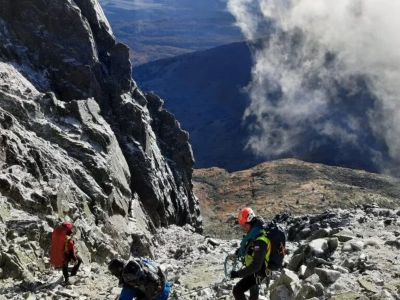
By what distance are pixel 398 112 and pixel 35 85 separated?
341ft

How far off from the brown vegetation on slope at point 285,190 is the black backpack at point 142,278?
52.5 meters

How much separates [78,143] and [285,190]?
5812 centimetres

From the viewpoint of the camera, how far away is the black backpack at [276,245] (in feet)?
30.3

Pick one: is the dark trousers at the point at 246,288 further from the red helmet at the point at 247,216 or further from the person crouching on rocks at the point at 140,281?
the person crouching on rocks at the point at 140,281

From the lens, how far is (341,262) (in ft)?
43.5

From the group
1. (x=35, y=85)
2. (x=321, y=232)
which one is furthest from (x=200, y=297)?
(x=35, y=85)

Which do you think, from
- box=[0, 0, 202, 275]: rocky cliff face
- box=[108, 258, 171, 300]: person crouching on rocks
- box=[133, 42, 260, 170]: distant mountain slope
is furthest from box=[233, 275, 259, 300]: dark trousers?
box=[133, 42, 260, 170]: distant mountain slope

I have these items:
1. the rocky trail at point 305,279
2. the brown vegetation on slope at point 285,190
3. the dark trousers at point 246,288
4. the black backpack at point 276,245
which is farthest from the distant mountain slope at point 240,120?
the black backpack at point 276,245

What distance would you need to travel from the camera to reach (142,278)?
7336 millimetres

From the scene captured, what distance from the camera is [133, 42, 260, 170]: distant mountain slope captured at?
115 meters

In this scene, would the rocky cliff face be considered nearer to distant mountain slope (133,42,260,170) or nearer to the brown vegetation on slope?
the brown vegetation on slope

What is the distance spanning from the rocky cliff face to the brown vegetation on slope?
64.9 feet

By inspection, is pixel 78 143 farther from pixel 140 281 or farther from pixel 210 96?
pixel 210 96

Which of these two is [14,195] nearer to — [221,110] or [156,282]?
[156,282]
